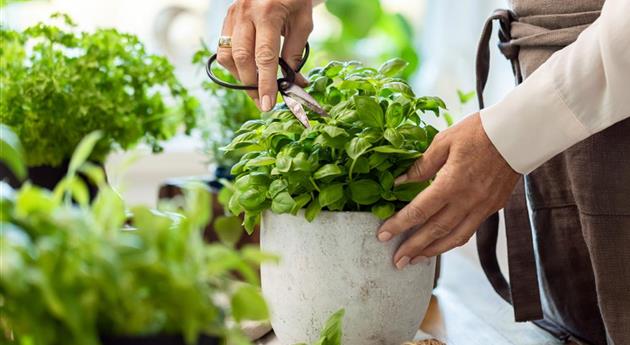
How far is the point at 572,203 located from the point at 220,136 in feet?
2.66

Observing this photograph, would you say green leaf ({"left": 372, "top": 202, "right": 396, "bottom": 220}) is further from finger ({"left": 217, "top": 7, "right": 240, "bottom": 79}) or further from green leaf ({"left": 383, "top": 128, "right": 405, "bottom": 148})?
finger ({"left": 217, "top": 7, "right": 240, "bottom": 79})

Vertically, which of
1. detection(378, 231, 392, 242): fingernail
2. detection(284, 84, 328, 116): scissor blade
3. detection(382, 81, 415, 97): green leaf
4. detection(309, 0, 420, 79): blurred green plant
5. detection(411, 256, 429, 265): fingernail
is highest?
detection(382, 81, 415, 97): green leaf

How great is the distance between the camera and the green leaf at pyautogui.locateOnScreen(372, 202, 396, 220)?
2.90 feet

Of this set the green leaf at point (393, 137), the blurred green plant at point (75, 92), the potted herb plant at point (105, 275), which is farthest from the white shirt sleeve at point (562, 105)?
the blurred green plant at point (75, 92)

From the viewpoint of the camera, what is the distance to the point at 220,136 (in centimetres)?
171

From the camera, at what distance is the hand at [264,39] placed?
1.07m

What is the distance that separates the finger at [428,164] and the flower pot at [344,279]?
0.06 metres

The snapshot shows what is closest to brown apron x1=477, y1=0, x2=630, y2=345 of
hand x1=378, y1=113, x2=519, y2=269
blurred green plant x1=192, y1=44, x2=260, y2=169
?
hand x1=378, y1=113, x2=519, y2=269

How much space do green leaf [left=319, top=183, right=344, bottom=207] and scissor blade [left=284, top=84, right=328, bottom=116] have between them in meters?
0.12

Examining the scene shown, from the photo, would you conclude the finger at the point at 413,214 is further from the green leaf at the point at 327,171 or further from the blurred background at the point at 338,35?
the blurred background at the point at 338,35

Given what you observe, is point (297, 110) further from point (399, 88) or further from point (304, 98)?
point (399, 88)

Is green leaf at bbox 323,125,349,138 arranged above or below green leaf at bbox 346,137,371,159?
above

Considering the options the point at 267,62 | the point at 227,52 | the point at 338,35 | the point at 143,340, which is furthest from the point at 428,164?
the point at 338,35

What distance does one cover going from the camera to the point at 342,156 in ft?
2.96
